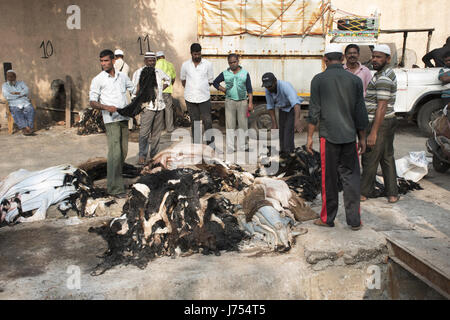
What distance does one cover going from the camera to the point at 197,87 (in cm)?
718

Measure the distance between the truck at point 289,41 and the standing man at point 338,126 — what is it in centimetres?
584

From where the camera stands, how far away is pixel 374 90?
4535mm

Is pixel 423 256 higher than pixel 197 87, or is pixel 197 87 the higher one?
pixel 197 87

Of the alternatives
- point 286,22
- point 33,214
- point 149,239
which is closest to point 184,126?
point 286,22

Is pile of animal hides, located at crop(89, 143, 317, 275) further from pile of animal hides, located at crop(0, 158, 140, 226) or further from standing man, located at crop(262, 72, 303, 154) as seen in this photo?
standing man, located at crop(262, 72, 303, 154)

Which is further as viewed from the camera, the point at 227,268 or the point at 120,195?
the point at 120,195

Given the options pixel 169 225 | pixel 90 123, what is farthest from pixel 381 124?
pixel 90 123

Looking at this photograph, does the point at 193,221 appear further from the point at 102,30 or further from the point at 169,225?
the point at 102,30

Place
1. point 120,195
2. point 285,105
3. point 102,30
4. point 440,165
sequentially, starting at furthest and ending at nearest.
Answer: point 102,30 → point 440,165 → point 285,105 → point 120,195

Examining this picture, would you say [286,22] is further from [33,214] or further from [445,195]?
[33,214]

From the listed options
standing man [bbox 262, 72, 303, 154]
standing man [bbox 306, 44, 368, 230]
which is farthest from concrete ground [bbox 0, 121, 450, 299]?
standing man [bbox 262, 72, 303, 154]

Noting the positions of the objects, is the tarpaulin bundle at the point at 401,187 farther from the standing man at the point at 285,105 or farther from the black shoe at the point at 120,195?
the black shoe at the point at 120,195

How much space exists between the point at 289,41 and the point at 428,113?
138 inches

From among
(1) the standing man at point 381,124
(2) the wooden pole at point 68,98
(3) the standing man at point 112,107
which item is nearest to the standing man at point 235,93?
(3) the standing man at point 112,107
